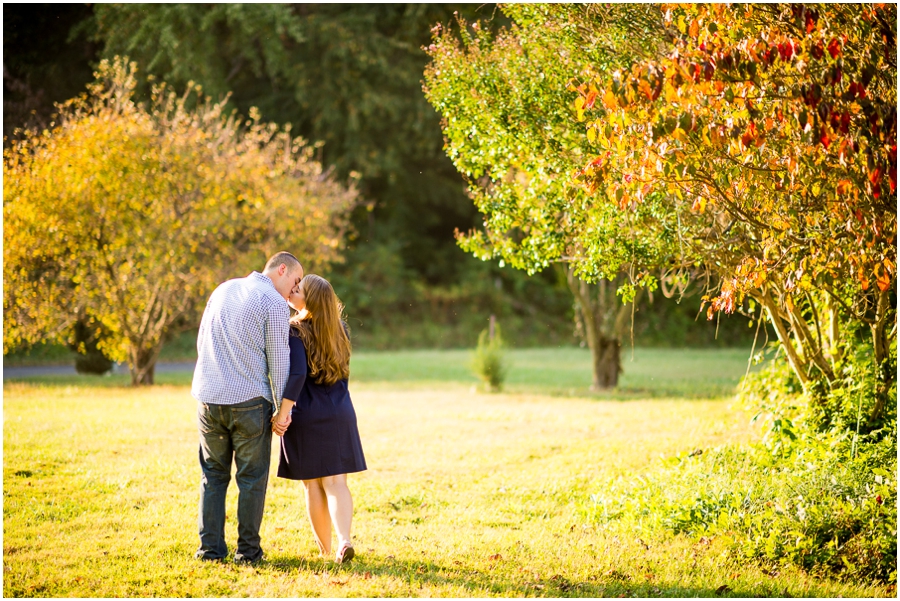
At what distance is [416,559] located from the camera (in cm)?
482

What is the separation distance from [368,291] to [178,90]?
8.40 meters

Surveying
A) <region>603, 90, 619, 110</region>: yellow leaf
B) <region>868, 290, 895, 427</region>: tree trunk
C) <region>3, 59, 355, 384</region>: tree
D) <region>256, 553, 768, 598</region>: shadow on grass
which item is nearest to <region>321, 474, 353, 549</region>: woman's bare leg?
<region>256, 553, 768, 598</region>: shadow on grass

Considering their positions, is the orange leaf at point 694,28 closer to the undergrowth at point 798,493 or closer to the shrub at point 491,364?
the undergrowth at point 798,493

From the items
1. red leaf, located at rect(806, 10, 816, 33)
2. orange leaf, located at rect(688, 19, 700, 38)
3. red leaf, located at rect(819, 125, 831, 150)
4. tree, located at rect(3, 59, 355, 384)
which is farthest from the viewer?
tree, located at rect(3, 59, 355, 384)

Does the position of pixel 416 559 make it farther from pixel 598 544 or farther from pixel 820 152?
pixel 820 152

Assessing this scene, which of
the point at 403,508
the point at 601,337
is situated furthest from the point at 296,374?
the point at 601,337

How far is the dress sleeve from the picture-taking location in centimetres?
441

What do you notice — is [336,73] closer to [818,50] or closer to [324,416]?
[324,416]

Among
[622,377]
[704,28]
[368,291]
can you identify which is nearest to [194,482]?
[704,28]

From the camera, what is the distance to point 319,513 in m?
4.77

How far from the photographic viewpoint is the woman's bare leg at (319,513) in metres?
4.72

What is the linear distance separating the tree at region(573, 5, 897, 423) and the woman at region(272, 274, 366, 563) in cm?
168

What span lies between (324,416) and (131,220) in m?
9.37

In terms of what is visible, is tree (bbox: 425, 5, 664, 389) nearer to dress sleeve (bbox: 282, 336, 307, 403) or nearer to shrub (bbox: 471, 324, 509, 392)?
dress sleeve (bbox: 282, 336, 307, 403)
